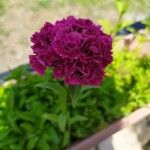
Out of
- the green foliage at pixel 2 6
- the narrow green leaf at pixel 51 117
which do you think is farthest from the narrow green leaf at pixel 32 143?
the green foliage at pixel 2 6

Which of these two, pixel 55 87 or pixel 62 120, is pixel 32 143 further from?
pixel 55 87

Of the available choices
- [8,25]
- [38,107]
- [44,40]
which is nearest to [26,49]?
[8,25]

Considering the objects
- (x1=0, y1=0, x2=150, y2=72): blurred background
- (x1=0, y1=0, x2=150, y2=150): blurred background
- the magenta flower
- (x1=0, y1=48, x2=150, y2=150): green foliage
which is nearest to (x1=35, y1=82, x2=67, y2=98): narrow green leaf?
(x1=0, y1=48, x2=150, y2=150): green foliage

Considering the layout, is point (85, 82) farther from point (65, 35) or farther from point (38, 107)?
point (38, 107)

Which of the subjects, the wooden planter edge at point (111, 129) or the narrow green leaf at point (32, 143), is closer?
the narrow green leaf at point (32, 143)

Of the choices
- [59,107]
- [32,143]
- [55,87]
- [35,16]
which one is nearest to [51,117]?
[59,107]

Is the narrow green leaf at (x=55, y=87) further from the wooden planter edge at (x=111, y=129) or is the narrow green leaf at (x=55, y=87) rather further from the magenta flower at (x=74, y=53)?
the wooden planter edge at (x=111, y=129)
